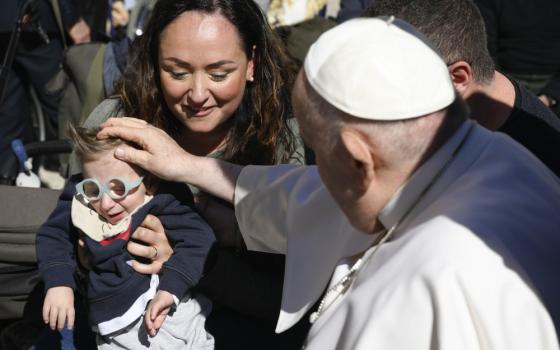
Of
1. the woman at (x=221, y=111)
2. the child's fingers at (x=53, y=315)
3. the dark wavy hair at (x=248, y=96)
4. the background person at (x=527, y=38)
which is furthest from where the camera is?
the background person at (x=527, y=38)

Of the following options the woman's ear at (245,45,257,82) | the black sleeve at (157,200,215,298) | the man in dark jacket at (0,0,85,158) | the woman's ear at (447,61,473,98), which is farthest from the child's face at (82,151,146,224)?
the man in dark jacket at (0,0,85,158)

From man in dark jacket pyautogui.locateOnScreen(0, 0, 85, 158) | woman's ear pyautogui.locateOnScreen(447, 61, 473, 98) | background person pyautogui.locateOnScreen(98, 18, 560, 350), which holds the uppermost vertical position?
background person pyautogui.locateOnScreen(98, 18, 560, 350)

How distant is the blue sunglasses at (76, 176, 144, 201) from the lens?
2297mm

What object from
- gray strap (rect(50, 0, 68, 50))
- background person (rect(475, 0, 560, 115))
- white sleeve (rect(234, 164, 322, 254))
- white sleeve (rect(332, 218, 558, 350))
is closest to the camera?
white sleeve (rect(332, 218, 558, 350))

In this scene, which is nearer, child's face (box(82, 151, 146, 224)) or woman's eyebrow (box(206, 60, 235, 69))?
child's face (box(82, 151, 146, 224))

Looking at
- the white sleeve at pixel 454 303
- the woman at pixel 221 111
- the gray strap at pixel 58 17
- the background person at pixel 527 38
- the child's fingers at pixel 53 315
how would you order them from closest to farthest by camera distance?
1. the white sleeve at pixel 454 303
2. the child's fingers at pixel 53 315
3. the woman at pixel 221 111
4. the background person at pixel 527 38
5. the gray strap at pixel 58 17

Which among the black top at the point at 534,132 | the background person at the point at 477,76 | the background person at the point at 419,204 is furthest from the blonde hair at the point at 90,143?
the black top at the point at 534,132

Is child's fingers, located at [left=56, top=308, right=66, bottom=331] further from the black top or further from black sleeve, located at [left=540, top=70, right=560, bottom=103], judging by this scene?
black sleeve, located at [left=540, top=70, right=560, bottom=103]

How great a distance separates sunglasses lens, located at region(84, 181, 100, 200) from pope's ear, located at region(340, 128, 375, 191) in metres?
0.98

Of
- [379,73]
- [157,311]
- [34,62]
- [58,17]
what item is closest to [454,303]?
[379,73]

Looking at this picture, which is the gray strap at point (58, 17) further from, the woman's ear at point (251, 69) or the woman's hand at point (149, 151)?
the woman's hand at point (149, 151)

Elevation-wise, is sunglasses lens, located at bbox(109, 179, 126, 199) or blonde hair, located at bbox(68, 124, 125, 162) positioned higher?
blonde hair, located at bbox(68, 124, 125, 162)

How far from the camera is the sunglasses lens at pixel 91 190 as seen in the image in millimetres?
2307

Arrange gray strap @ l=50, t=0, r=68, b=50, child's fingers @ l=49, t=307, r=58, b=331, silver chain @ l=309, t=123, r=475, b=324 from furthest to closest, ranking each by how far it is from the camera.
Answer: gray strap @ l=50, t=0, r=68, b=50
child's fingers @ l=49, t=307, r=58, b=331
silver chain @ l=309, t=123, r=475, b=324
